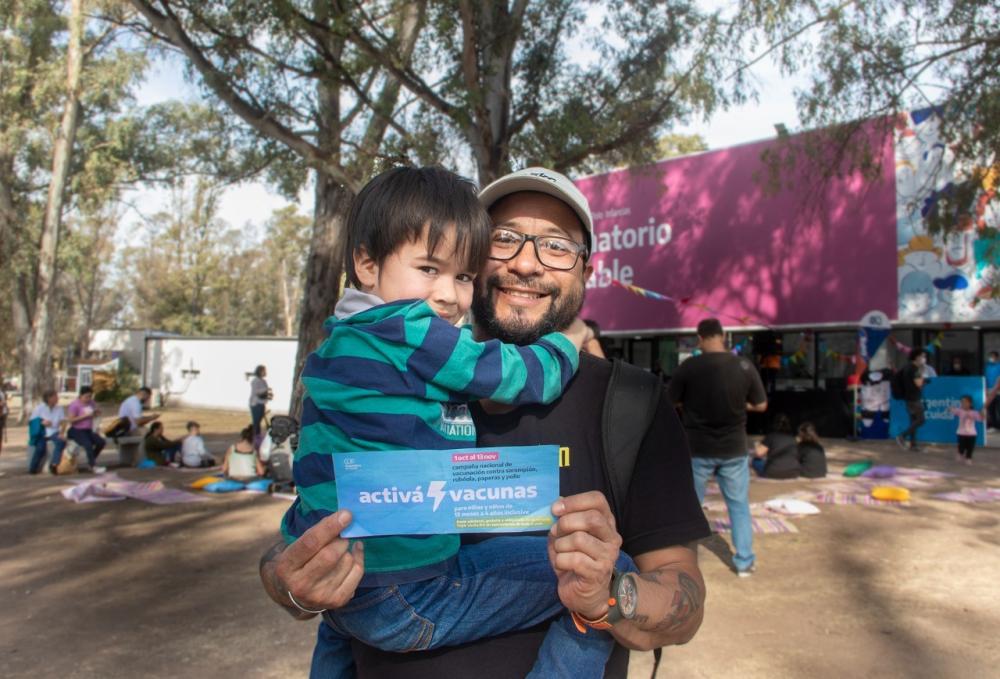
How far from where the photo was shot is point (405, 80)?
8.46m

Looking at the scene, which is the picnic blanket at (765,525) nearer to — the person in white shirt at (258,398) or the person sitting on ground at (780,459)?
the person sitting on ground at (780,459)

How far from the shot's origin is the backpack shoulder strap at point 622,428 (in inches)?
64.5

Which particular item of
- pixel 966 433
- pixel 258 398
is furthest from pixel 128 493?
pixel 966 433

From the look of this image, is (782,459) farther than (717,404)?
Yes

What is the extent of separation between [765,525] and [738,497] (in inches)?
79.2

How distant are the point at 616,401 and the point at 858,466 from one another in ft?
36.7

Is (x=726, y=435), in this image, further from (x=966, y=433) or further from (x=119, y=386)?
(x=119, y=386)

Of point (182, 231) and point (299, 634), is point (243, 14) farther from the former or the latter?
point (182, 231)

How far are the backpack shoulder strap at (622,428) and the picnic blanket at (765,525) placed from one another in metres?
6.90

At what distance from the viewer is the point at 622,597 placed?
1438 millimetres

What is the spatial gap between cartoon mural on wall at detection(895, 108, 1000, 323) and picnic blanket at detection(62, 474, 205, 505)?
42.9 ft

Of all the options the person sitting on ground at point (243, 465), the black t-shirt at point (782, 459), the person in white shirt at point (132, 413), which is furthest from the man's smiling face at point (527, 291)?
the person in white shirt at point (132, 413)

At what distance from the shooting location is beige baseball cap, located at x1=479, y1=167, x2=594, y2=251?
199 cm

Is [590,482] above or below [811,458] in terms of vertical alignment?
above
